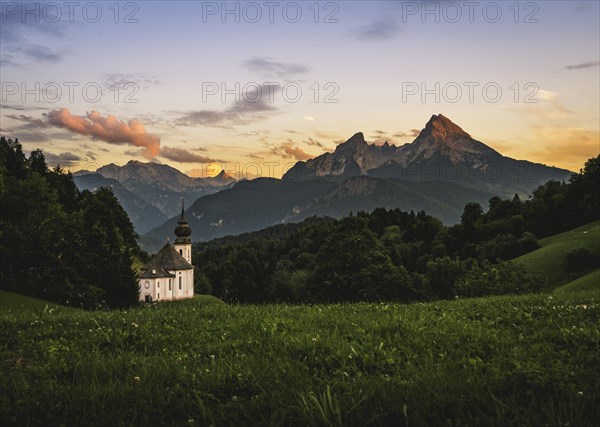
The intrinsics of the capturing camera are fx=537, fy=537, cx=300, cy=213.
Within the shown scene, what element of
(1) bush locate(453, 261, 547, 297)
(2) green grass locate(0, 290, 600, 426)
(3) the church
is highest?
(2) green grass locate(0, 290, 600, 426)

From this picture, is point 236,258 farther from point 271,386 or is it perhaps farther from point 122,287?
point 271,386

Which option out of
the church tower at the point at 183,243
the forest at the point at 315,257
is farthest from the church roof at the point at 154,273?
the church tower at the point at 183,243

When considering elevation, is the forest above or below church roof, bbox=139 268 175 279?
above

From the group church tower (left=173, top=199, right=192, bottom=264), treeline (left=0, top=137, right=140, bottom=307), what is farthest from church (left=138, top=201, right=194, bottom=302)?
treeline (left=0, top=137, right=140, bottom=307)

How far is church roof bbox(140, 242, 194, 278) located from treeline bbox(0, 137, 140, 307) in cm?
3928

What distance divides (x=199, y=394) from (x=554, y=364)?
15.3 ft

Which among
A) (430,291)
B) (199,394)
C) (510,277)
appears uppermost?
(199,394)

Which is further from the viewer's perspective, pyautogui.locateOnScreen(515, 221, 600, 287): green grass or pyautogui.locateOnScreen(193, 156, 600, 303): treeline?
pyautogui.locateOnScreen(515, 221, 600, 287): green grass

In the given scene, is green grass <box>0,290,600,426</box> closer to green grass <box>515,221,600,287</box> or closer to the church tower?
green grass <box>515,221,600,287</box>

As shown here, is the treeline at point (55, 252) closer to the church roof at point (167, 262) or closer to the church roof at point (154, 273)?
the church roof at point (154, 273)

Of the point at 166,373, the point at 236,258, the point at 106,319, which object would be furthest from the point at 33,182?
the point at 236,258

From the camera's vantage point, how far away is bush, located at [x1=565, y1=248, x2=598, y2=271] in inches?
2876

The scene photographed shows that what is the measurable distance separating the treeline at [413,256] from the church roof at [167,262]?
1304 centimetres

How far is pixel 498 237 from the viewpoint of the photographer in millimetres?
111625
